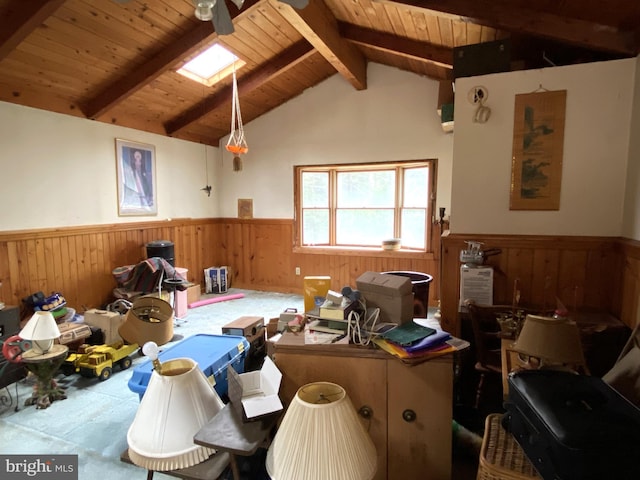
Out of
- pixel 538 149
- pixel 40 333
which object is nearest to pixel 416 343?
pixel 538 149

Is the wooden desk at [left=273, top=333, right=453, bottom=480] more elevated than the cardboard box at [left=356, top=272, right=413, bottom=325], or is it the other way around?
the cardboard box at [left=356, top=272, right=413, bottom=325]

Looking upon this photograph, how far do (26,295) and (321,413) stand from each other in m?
3.99

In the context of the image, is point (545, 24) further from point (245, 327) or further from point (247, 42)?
point (245, 327)

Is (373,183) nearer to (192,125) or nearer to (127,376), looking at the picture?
(192,125)

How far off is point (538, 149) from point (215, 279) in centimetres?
483

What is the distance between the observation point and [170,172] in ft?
17.4

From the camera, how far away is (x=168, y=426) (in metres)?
1.12

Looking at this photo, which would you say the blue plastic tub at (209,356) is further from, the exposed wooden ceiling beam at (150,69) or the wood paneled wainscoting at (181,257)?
the exposed wooden ceiling beam at (150,69)

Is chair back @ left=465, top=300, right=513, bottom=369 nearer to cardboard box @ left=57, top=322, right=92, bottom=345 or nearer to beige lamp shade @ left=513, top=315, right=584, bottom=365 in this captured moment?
beige lamp shade @ left=513, top=315, right=584, bottom=365

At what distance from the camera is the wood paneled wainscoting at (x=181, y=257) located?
365 centimetres

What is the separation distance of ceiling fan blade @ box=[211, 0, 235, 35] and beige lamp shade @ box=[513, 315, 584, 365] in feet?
7.41

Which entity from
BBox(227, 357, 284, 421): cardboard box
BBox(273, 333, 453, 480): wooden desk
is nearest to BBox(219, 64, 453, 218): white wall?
BBox(273, 333, 453, 480): wooden desk

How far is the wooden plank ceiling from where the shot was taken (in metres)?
2.34

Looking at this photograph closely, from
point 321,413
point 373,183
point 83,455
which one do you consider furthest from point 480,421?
point 373,183
